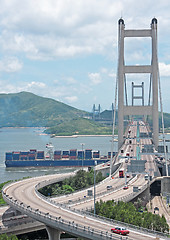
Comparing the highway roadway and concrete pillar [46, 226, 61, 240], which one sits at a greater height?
the highway roadway

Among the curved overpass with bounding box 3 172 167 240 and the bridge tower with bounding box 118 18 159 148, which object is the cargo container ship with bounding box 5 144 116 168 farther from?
the curved overpass with bounding box 3 172 167 240

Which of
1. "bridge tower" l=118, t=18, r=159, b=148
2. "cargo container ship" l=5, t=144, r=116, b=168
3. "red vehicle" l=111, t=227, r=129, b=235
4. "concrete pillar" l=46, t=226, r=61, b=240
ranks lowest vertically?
"concrete pillar" l=46, t=226, r=61, b=240

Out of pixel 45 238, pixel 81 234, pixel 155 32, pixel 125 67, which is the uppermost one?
pixel 155 32

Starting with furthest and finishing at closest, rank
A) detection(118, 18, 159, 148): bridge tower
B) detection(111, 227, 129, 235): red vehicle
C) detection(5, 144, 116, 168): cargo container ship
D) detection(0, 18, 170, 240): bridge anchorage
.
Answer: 1. detection(5, 144, 116, 168): cargo container ship
2. detection(118, 18, 159, 148): bridge tower
3. detection(0, 18, 170, 240): bridge anchorage
4. detection(111, 227, 129, 235): red vehicle

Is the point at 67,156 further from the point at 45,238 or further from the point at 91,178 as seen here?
the point at 45,238

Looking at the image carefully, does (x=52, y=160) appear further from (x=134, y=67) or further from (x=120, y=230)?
(x=120, y=230)

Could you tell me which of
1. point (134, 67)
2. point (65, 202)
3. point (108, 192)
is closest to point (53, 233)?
point (65, 202)

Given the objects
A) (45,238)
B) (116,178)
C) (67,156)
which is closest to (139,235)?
(45,238)

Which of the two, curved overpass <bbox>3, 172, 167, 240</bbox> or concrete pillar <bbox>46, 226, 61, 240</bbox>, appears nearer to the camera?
curved overpass <bbox>3, 172, 167, 240</bbox>

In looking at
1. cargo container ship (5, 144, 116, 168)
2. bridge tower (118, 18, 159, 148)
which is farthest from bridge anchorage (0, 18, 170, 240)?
cargo container ship (5, 144, 116, 168)
